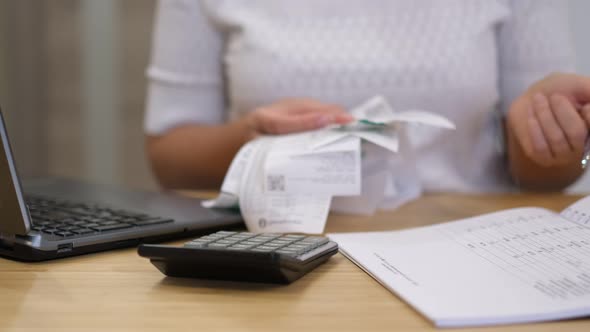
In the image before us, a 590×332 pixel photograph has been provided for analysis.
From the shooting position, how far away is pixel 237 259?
0.38 metres

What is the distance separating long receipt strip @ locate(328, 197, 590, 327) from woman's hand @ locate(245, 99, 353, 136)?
191 mm

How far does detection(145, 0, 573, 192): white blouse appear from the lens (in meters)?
0.96

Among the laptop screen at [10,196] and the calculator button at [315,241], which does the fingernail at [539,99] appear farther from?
the laptop screen at [10,196]

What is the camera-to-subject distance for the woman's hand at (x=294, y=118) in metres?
0.70

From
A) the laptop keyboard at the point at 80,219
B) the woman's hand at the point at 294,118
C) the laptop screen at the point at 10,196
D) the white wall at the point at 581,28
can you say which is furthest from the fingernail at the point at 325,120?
the white wall at the point at 581,28

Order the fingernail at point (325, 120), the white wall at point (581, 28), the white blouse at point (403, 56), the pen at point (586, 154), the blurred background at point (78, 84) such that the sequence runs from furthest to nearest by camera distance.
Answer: the blurred background at point (78, 84), the white wall at point (581, 28), the white blouse at point (403, 56), the fingernail at point (325, 120), the pen at point (586, 154)

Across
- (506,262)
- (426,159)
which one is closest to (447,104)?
(426,159)

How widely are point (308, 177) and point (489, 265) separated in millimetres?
221

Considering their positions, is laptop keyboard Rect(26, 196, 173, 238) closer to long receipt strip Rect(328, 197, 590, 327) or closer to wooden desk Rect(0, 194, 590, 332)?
wooden desk Rect(0, 194, 590, 332)

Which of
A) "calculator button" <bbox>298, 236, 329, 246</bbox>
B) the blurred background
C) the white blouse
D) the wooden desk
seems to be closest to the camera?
the wooden desk

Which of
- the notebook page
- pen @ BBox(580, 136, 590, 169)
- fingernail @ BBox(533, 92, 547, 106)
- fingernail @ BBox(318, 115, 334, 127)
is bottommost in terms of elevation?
the notebook page

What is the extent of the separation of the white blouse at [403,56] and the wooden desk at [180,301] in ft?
1.82

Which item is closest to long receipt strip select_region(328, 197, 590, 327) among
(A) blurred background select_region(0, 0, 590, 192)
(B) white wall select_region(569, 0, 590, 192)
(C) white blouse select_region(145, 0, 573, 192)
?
(C) white blouse select_region(145, 0, 573, 192)

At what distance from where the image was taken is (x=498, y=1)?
98 centimetres
